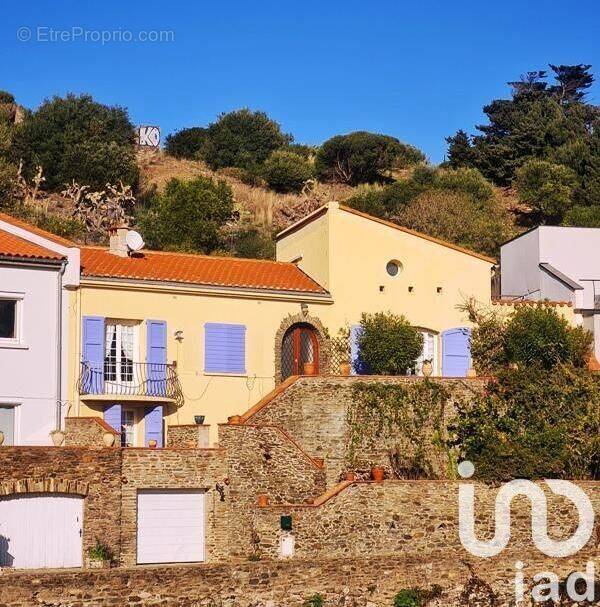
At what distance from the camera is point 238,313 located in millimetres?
34344

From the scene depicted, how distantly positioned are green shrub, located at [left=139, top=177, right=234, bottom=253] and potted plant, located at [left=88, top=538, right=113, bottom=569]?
23574 millimetres

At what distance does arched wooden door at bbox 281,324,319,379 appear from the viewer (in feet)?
115

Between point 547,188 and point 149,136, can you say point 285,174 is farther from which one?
point 547,188

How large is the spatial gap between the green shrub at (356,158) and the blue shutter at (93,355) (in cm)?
4638

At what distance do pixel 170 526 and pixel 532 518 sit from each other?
8.77 meters

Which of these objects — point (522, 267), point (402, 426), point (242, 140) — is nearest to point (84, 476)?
point (402, 426)

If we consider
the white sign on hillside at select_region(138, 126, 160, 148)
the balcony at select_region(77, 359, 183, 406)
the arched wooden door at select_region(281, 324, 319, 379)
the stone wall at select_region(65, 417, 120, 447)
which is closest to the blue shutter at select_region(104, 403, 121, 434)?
the balcony at select_region(77, 359, 183, 406)

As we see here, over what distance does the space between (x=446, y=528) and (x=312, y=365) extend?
6.92 meters

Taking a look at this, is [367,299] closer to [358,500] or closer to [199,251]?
[358,500]

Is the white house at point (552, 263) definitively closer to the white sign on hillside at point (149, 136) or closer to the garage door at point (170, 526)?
the garage door at point (170, 526)

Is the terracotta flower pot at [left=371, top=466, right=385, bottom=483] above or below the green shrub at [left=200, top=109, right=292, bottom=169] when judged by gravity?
below

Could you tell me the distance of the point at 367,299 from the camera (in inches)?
1419

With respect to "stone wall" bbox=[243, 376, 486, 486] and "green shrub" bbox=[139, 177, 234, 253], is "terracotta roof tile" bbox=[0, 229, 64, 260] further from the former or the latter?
"green shrub" bbox=[139, 177, 234, 253]

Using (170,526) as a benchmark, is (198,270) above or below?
above
